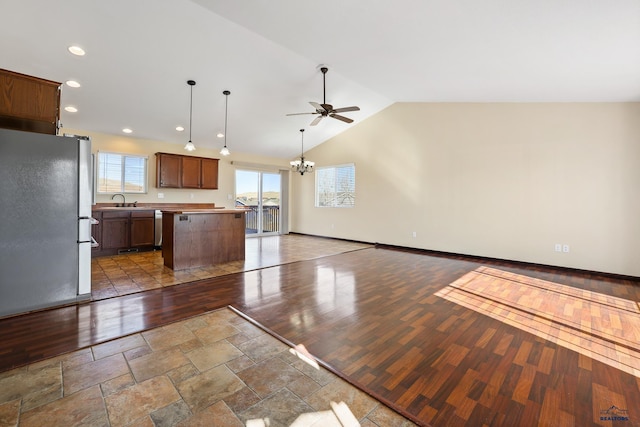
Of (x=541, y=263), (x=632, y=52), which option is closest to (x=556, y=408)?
(x=632, y=52)

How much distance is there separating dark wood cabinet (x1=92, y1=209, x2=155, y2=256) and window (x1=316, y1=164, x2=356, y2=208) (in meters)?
4.46

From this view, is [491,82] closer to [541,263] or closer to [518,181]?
[518,181]

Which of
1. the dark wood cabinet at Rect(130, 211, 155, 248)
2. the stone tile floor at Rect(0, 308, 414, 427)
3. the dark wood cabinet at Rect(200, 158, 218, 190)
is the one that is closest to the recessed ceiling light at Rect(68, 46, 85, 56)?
the dark wood cabinet at Rect(130, 211, 155, 248)

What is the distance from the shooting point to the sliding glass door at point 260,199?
833cm

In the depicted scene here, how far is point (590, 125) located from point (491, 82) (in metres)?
1.76

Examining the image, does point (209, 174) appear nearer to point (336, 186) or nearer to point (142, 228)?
point (142, 228)

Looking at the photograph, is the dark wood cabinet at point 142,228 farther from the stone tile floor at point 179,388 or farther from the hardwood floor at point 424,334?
the stone tile floor at point 179,388

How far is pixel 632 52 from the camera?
2850 mm

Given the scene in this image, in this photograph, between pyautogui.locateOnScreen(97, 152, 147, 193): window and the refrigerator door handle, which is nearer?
the refrigerator door handle

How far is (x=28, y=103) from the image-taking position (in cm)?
273

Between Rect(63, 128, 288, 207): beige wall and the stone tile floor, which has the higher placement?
Rect(63, 128, 288, 207): beige wall

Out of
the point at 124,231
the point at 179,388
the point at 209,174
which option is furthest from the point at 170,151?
the point at 179,388

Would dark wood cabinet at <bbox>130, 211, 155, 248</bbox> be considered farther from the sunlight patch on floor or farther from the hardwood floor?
the sunlight patch on floor

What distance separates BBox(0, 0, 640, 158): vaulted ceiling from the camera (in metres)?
2.78
